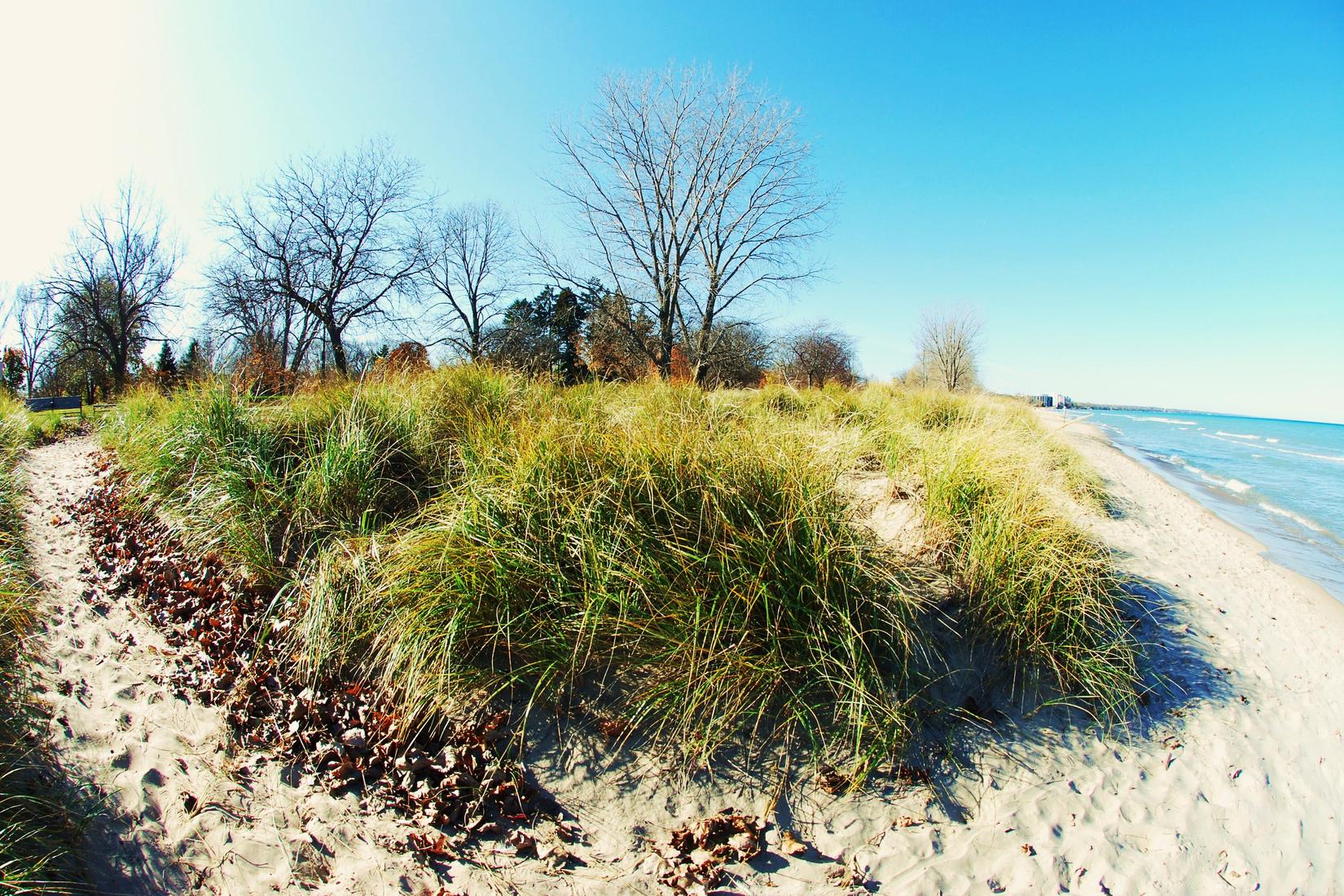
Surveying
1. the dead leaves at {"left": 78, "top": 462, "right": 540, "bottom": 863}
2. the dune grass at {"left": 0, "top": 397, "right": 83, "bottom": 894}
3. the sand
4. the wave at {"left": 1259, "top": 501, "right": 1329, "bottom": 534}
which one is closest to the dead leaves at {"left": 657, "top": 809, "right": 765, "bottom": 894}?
the sand

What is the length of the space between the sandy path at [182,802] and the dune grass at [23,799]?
0.12m

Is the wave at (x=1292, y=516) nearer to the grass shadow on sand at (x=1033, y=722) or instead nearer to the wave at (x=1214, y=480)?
the wave at (x=1214, y=480)

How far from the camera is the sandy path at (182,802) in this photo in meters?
2.13

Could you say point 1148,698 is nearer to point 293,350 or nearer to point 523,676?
point 523,676

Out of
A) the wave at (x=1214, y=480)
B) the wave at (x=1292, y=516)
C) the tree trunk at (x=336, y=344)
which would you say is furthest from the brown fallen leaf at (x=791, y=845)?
the tree trunk at (x=336, y=344)

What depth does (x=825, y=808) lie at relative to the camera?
98.1 inches

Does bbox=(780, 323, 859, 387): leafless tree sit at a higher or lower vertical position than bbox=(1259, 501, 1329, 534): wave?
higher

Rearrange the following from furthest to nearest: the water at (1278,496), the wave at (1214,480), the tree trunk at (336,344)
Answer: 1. the tree trunk at (336,344)
2. the wave at (1214,480)
3. the water at (1278,496)

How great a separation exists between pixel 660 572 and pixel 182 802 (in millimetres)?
2530

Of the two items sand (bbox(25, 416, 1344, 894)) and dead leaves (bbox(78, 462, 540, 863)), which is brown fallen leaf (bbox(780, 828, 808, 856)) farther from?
dead leaves (bbox(78, 462, 540, 863))

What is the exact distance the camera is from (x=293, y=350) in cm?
2362

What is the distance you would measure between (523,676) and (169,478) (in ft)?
16.2

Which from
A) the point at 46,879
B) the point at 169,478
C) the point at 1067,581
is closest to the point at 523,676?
the point at 46,879

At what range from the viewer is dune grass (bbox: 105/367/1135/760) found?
2807 millimetres
